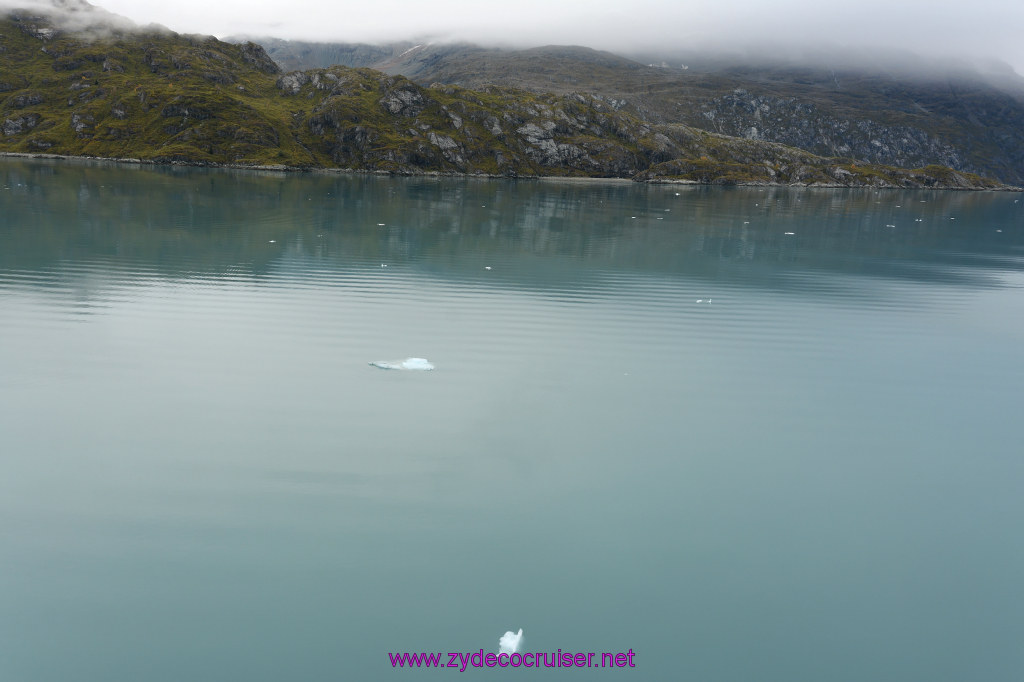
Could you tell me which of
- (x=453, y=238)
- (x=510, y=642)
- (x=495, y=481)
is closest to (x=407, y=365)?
(x=495, y=481)

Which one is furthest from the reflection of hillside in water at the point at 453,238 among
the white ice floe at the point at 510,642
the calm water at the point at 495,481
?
the white ice floe at the point at 510,642

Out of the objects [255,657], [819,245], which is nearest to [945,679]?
[255,657]

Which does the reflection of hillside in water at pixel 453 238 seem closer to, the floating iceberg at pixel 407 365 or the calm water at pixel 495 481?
the calm water at pixel 495 481

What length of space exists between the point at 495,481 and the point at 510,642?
4.56 m

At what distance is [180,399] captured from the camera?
56.4ft

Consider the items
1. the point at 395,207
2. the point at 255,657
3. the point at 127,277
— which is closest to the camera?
the point at 255,657

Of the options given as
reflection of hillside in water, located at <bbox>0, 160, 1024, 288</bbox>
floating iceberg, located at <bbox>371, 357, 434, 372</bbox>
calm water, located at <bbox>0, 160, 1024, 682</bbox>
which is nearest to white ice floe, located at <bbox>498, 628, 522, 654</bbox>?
calm water, located at <bbox>0, 160, 1024, 682</bbox>

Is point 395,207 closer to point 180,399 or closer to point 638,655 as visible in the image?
point 180,399

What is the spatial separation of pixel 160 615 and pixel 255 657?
1.81m

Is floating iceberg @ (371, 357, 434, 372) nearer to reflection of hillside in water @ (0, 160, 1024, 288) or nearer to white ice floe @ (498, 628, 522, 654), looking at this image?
white ice floe @ (498, 628, 522, 654)

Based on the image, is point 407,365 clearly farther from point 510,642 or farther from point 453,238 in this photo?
point 453,238

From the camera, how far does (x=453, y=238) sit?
51406 millimetres

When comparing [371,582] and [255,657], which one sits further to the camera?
[371,582]

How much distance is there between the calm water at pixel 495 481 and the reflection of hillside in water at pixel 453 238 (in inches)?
249
